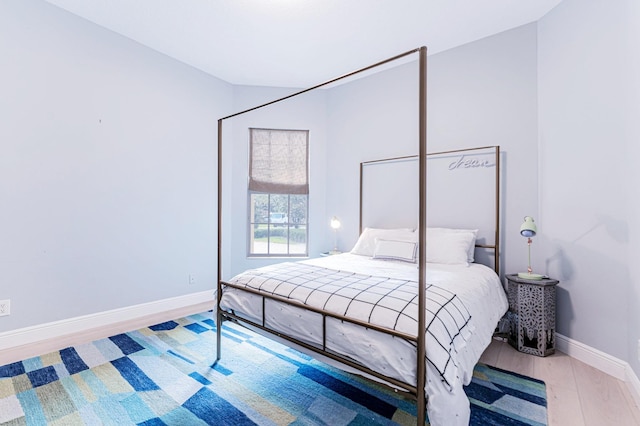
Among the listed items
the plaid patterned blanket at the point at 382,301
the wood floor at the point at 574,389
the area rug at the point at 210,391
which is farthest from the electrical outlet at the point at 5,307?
the wood floor at the point at 574,389

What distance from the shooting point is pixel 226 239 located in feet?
13.5

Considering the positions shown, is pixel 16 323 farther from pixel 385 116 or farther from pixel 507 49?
pixel 507 49

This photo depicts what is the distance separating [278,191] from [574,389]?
3410 millimetres

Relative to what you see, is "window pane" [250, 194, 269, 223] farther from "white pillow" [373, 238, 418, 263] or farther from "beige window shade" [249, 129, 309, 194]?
"white pillow" [373, 238, 418, 263]

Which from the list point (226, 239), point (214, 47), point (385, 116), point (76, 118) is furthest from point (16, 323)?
point (385, 116)

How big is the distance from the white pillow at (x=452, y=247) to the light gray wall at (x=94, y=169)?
2.69m

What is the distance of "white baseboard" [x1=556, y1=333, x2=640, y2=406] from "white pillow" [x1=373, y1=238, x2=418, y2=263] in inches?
51.9

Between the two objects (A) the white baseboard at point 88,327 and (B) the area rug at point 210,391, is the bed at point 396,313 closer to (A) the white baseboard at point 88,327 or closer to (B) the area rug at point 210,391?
(B) the area rug at point 210,391

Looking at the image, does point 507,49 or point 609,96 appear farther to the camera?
point 507,49

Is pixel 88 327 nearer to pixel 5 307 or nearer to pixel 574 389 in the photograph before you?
pixel 5 307

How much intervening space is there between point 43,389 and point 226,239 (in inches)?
92.8

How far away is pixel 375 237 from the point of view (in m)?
3.40

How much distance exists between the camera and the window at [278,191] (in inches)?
165

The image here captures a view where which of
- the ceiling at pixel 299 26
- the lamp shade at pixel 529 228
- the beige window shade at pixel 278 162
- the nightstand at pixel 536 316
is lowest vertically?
the nightstand at pixel 536 316
